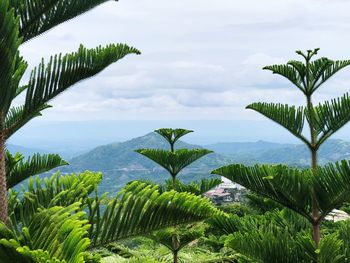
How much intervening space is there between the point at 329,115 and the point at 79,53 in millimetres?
2644

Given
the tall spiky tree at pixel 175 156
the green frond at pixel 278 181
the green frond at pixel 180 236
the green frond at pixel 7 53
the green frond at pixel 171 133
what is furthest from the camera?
the green frond at pixel 171 133

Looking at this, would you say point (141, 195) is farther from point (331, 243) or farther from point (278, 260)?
point (278, 260)

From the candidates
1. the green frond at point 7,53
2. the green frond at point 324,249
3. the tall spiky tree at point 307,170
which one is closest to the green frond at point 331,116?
the tall spiky tree at point 307,170

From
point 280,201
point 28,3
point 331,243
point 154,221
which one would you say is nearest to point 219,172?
point 280,201

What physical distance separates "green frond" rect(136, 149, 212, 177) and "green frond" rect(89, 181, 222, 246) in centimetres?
506

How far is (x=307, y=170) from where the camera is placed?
412cm

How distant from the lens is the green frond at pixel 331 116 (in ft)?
14.1

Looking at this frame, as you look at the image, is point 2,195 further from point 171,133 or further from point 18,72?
point 171,133

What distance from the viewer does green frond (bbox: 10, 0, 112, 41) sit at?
252 cm

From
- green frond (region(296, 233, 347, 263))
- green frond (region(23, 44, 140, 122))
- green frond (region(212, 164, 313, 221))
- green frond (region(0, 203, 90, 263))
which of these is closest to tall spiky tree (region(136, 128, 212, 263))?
green frond (region(212, 164, 313, 221))

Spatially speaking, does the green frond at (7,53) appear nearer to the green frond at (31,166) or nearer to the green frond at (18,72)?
the green frond at (18,72)

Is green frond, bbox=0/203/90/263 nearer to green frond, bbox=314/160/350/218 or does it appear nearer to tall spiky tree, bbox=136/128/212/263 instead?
green frond, bbox=314/160/350/218

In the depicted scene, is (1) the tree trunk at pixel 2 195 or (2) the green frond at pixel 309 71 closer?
(1) the tree trunk at pixel 2 195

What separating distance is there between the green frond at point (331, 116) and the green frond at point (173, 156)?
3339mm
